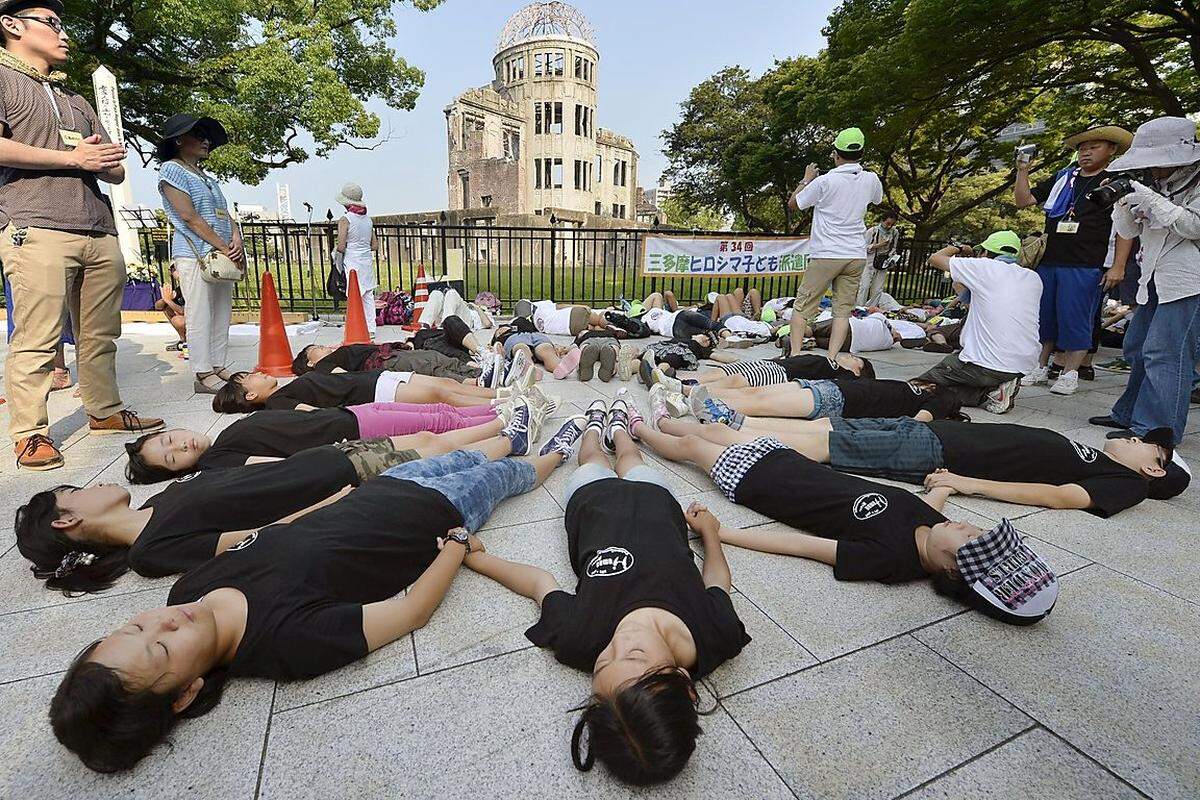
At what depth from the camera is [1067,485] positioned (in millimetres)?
2996

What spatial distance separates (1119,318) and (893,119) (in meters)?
8.47

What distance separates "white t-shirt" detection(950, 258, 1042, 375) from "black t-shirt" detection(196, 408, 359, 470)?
4856 millimetres

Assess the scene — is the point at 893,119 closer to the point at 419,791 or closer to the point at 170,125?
the point at 170,125

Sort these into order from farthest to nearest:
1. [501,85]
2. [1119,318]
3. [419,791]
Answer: [501,85]
[1119,318]
[419,791]

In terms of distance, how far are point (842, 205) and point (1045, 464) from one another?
3.78 metres

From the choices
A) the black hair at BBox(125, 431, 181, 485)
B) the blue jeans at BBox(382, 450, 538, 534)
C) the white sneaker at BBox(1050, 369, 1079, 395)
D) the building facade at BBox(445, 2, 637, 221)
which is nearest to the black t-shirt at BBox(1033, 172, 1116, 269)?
the white sneaker at BBox(1050, 369, 1079, 395)

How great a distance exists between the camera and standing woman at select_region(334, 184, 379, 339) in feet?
24.3

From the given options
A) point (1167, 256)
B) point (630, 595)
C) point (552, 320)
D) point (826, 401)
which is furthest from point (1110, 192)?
point (552, 320)

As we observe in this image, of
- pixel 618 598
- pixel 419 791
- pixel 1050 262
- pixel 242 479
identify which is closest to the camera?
pixel 419 791

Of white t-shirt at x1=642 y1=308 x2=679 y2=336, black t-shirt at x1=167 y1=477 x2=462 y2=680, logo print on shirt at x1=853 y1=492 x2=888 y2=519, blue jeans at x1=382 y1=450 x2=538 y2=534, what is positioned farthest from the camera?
white t-shirt at x1=642 y1=308 x2=679 y2=336

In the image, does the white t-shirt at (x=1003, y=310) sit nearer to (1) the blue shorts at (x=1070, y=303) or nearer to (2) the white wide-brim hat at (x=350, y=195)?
(1) the blue shorts at (x=1070, y=303)

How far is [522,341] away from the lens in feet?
19.9

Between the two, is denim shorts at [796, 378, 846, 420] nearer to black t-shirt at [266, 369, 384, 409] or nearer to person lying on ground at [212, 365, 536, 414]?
person lying on ground at [212, 365, 536, 414]

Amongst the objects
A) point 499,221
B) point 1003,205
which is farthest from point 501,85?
point 1003,205
